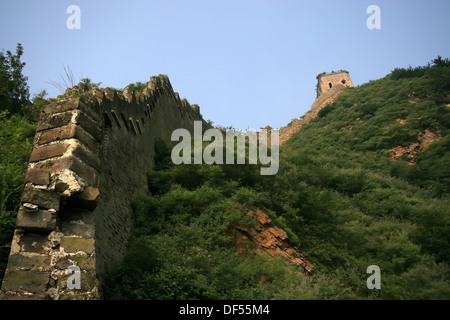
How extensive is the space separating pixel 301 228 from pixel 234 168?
2.69 metres

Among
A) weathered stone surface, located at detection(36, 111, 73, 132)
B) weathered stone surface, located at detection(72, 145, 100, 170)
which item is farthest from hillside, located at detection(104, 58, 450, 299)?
weathered stone surface, located at detection(36, 111, 73, 132)

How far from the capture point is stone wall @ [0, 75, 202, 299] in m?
5.10

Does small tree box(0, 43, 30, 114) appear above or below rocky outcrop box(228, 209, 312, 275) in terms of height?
above

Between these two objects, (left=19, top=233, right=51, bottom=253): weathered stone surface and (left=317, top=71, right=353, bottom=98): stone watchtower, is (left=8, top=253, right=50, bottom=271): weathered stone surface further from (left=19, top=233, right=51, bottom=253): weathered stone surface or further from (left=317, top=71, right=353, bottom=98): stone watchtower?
(left=317, top=71, right=353, bottom=98): stone watchtower

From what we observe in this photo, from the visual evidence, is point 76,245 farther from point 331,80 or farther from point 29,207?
point 331,80

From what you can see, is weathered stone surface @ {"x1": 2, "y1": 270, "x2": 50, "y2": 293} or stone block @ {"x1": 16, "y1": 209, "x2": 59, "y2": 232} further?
stone block @ {"x1": 16, "y1": 209, "x2": 59, "y2": 232}

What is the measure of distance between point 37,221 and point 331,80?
61193mm

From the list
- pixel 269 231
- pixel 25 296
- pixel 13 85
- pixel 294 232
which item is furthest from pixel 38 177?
pixel 13 85

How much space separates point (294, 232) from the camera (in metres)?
10.7

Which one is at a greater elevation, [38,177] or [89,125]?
[89,125]

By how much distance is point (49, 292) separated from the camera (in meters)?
4.98

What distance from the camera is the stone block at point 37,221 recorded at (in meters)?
5.29

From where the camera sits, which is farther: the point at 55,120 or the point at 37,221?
the point at 55,120
